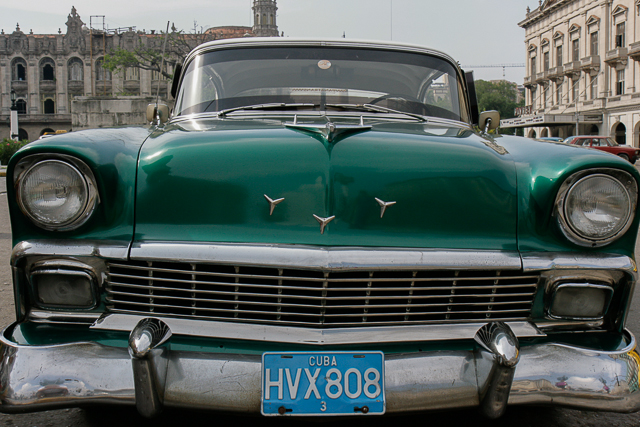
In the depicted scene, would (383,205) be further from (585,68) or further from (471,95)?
(585,68)

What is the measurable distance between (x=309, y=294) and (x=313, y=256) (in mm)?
119

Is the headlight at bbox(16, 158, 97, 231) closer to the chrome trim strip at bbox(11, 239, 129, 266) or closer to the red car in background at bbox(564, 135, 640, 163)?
the chrome trim strip at bbox(11, 239, 129, 266)

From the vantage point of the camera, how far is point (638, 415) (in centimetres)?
235

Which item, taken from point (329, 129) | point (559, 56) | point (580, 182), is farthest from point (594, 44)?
point (329, 129)

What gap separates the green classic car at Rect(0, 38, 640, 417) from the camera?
1.67m

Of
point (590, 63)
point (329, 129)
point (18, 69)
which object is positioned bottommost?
point (329, 129)

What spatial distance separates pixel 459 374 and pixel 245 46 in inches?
79.5

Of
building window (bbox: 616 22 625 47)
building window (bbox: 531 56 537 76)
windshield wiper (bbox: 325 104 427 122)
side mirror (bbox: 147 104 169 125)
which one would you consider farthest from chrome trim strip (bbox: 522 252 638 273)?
building window (bbox: 531 56 537 76)

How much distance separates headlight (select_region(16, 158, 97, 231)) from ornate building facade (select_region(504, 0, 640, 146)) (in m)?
38.8

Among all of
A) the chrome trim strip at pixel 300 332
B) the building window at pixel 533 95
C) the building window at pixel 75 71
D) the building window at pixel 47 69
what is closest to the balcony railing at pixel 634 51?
the building window at pixel 533 95

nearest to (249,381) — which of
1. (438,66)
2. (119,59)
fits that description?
(438,66)

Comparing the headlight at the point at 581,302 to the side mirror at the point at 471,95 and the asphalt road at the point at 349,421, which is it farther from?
the side mirror at the point at 471,95

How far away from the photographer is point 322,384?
5.42ft

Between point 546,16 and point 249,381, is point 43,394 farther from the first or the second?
point 546,16
